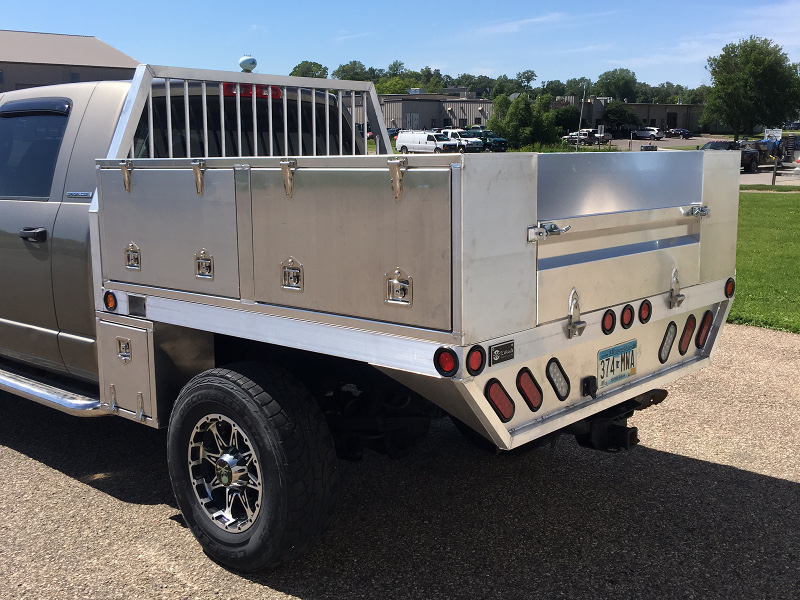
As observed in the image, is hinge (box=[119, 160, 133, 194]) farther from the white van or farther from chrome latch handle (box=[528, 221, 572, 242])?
the white van

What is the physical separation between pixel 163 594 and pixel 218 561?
0.28m

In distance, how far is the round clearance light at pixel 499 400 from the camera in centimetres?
296

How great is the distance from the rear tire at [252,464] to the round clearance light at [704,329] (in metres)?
1.97

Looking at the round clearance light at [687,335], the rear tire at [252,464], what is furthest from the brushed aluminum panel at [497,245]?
the round clearance light at [687,335]

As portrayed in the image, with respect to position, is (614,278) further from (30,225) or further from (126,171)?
(30,225)

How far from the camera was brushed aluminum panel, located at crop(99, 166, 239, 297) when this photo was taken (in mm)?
3422

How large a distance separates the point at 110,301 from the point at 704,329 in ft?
9.72

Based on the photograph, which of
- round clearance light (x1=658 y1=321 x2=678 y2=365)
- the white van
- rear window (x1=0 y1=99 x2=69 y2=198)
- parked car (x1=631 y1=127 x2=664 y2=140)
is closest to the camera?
round clearance light (x1=658 y1=321 x2=678 y2=365)

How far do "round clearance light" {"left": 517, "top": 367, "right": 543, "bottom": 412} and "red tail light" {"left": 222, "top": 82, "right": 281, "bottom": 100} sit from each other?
8.28 feet

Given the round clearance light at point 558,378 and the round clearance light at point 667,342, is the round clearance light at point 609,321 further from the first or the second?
the round clearance light at point 667,342

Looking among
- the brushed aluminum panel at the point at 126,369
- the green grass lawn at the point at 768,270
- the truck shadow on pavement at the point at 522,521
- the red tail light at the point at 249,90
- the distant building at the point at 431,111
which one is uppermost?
the distant building at the point at 431,111

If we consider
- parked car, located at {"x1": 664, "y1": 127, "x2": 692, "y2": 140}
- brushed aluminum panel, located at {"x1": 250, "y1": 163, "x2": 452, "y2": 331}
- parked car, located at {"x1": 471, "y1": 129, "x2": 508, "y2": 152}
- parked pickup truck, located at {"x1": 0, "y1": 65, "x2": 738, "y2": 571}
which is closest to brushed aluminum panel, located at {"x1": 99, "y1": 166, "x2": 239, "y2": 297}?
parked pickup truck, located at {"x1": 0, "y1": 65, "x2": 738, "y2": 571}

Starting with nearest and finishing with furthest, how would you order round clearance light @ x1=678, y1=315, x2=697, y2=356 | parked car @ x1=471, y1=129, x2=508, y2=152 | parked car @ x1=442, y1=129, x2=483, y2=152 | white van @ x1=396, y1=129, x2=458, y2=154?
round clearance light @ x1=678, y1=315, x2=697, y2=356, parked car @ x1=442, y1=129, x2=483, y2=152, white van @ x1=396, y1=129, x2=458, y2=154, parked car @ x1=471, y1=129, x2=508, y2=152

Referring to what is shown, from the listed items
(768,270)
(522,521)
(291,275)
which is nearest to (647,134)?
(768,270)
